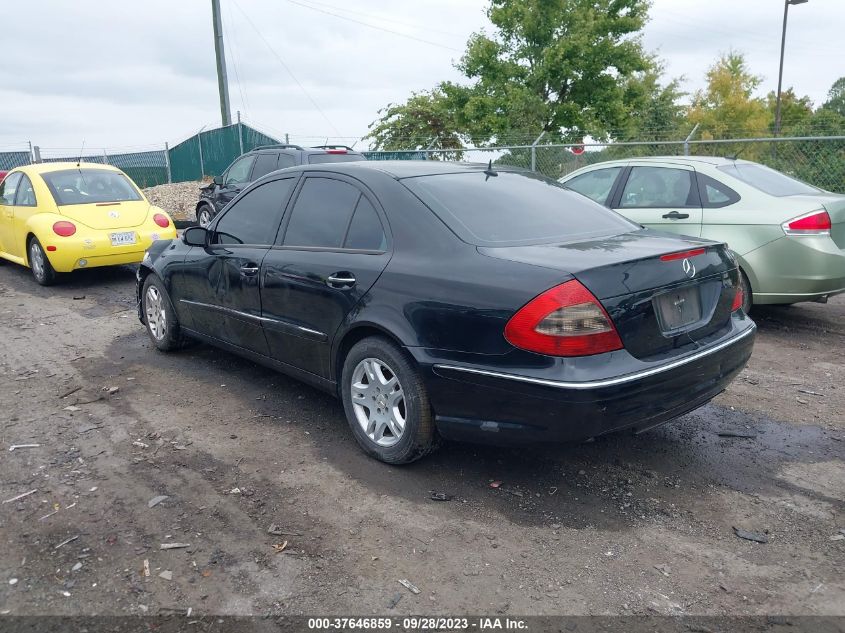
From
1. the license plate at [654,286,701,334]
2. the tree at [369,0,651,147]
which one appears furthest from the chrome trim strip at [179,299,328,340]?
the tree at [369,0,651,147]

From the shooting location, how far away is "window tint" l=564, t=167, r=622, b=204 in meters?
7.74

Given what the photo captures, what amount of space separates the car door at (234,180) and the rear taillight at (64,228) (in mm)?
3937

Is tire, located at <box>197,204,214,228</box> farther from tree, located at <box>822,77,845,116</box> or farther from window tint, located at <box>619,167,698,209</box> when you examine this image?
tree, located at <box>822,77,845,116</box>

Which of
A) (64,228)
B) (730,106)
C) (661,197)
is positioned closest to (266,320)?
(661,197)

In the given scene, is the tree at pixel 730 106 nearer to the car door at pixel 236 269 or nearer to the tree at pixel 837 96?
the tree at pixel 837 96

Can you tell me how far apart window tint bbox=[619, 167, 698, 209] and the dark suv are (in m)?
5.23

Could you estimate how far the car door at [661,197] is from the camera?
702cm

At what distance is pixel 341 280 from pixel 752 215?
4378 mm

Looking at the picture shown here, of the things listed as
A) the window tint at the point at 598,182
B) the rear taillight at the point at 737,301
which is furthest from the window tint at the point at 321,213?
the window tint at the point at 598,182

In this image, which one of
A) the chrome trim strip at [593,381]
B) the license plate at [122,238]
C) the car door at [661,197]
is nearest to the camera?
the chrome trim strip at [593,381]

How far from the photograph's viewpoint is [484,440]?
3438 millimetres

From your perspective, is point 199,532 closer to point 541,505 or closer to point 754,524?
point 541,505

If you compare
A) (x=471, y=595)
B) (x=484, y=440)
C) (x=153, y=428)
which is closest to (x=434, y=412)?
(x=484, y=440)

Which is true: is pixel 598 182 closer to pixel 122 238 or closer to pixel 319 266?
pixel 319 266
